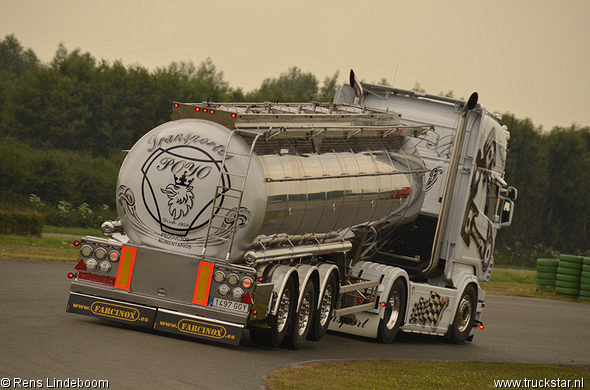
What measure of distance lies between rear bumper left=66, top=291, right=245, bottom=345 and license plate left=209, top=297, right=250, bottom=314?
8.0 inches

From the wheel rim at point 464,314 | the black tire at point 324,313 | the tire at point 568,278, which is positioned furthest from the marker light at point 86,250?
the tire at point 568,278

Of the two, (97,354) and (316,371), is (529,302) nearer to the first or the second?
(316,371)

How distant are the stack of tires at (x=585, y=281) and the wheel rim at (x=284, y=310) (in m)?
22.6

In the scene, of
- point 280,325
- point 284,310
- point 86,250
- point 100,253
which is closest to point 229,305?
point 284,310

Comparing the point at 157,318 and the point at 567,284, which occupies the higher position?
the point at 567,284

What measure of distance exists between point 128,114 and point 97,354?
60.0 metres

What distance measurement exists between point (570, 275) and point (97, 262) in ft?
81.8

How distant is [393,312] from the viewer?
16.1 metres

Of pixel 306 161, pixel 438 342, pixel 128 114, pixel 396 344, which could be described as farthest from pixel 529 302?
pixel 128 114

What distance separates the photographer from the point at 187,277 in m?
11.4

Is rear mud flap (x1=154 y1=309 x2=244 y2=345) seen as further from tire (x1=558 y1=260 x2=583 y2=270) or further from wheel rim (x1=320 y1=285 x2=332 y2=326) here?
tire (x1=558 y1=260 x2=583 y2=270)

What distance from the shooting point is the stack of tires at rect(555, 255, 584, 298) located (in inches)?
1286

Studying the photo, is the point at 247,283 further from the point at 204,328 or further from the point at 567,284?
the point at 567,284

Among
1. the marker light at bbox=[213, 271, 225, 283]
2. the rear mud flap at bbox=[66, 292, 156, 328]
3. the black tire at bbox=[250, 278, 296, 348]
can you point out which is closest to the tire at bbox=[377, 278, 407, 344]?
the black tire at bbox=[250, 278, 296, 348]
